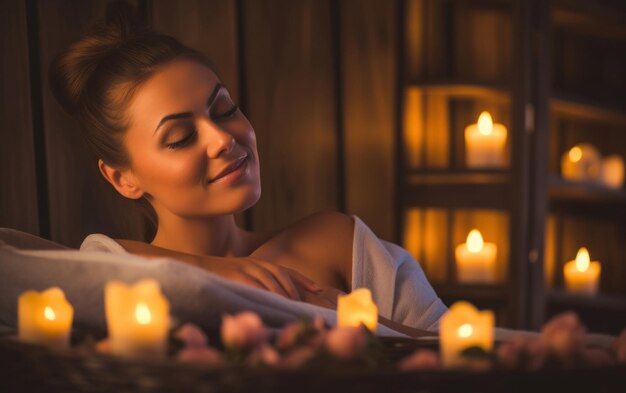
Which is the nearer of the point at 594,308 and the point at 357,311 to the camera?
the point at 357,311

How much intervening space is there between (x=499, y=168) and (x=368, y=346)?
6.10 ft

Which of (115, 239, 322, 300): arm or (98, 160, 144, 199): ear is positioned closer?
(115, 239, 322, 300): arm

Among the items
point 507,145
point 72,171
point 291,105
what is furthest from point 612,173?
point 72,171

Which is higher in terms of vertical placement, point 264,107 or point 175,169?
point 264,107

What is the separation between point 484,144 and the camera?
2518 mm

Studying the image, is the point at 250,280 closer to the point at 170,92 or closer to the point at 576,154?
the point at 170,92

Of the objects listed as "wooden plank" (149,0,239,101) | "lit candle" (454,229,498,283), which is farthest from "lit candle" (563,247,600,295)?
"wooden plank" (149,0,239,101)

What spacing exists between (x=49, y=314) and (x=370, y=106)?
5.31 ft

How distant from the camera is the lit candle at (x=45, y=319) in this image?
86cm

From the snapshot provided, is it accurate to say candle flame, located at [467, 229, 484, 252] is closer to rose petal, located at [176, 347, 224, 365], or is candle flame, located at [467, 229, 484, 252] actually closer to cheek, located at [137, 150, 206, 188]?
cheek, located at [137, 150, 206, 188]

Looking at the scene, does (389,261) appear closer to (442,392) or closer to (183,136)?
(183,136)

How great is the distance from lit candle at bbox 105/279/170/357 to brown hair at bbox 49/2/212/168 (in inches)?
24.0

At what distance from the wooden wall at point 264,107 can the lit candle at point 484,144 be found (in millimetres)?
303

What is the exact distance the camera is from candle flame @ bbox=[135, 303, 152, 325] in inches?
30.2
